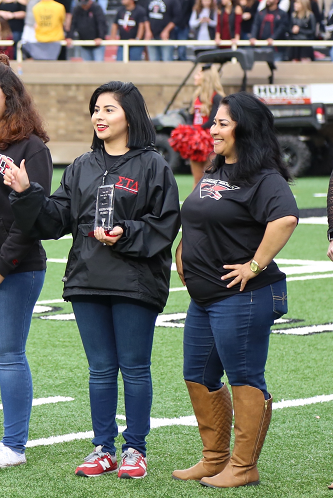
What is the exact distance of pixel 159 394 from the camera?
594 centimetres

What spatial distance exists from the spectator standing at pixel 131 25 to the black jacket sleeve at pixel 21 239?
20278 millimetres

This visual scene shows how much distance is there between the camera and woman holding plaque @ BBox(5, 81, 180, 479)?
4.30 meters

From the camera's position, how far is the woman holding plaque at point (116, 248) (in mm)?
4305

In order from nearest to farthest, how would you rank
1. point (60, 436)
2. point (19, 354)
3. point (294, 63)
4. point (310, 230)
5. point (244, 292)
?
point (244, 292) < point (19, 354) < point (60, 436) < point (310, 230) < point (294, 63)

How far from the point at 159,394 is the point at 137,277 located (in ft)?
5.88

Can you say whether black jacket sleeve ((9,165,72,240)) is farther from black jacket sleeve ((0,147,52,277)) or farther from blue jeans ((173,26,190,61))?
blue jeans ((173,26,190,61))

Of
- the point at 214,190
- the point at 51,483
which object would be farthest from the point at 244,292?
the point at 51,483

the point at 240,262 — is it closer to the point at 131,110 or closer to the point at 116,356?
the point at 116,356

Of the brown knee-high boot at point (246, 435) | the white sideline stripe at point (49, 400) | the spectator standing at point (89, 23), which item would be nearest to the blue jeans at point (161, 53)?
the spectator standing at point (89, 23)

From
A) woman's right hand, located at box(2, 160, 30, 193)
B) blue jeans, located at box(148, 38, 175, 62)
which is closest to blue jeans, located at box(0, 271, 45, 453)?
woman's right hand, located at box(2, 160, 30, 193)

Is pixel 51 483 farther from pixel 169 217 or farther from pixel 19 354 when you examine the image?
pixel 169 217

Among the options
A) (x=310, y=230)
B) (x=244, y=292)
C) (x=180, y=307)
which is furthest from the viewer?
(x=310, y=230)

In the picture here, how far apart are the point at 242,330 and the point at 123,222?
69cm

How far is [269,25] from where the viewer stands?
24.4 meters
